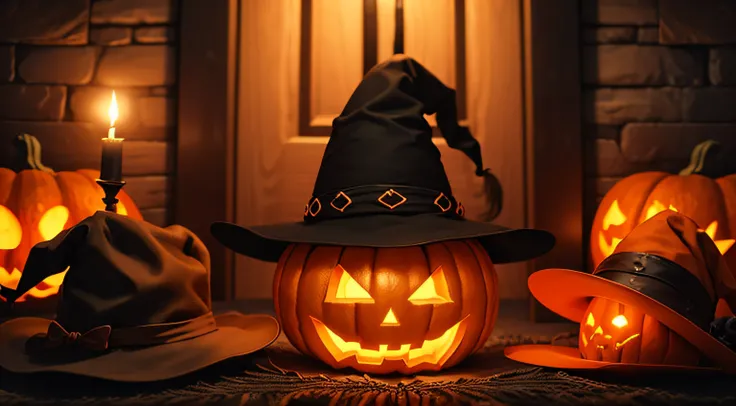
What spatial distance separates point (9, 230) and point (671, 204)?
2.26 meters

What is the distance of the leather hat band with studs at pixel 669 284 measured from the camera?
51.4 inches

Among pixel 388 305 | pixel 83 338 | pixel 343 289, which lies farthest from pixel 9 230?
pixel 388 305

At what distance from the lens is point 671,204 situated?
6.79ft

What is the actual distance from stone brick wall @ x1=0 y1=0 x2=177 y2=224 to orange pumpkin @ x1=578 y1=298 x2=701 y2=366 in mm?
1742

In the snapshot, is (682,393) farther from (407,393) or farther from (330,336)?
(330,336)

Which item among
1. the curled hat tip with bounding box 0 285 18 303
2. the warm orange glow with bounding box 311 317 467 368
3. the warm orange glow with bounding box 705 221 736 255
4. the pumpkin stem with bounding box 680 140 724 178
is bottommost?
the warm orange glow with bounding box 311 317 467 368

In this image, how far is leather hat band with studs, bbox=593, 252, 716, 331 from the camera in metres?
1.31

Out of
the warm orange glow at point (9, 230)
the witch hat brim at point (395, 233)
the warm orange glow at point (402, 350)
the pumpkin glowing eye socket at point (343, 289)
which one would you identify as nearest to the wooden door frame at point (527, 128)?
the warm orange glow at point (9, 230)

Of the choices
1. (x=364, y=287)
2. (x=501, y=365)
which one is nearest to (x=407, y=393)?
(x=364, y=287)

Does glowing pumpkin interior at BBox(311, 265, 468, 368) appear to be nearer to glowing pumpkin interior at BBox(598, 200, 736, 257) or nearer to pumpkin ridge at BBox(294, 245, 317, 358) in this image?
pumpkin ridge at BBox(294, 245, 317, 358)

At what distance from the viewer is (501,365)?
1.51 meters

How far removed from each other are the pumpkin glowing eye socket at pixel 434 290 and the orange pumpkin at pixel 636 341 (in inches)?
14.1

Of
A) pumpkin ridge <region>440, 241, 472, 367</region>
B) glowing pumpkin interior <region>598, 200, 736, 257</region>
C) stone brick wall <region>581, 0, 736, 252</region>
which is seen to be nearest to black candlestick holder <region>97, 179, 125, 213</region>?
pumpkin ridge <region>440, 241, 472, 367</region>

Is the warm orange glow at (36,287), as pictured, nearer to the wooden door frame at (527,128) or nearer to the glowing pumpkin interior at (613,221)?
the wooden door frame at (527,128)
